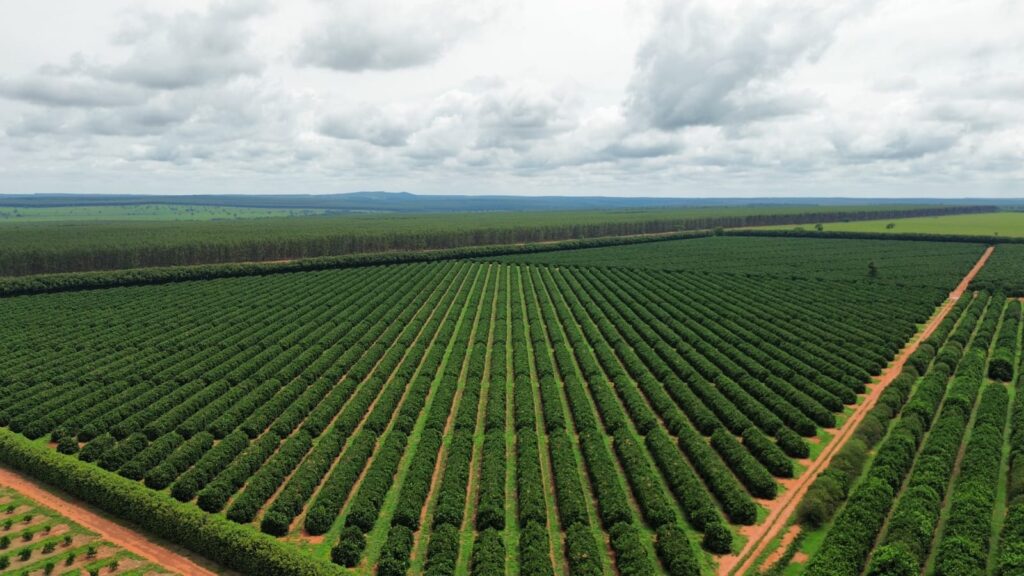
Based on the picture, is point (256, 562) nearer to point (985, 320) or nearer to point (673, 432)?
point (673, 432)

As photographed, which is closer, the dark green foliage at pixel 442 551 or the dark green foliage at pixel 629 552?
the dark green foliage at pixel 629 552

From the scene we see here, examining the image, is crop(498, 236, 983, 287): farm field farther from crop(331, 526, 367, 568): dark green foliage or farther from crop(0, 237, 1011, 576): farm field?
crop(331, 526, 367, 568): dark green foliage

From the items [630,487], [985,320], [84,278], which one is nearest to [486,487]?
[630,487]

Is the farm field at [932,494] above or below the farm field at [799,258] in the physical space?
below

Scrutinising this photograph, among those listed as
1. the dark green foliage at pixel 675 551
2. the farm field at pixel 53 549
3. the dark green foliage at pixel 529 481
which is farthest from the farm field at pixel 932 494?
the farm field at pixel 53 549

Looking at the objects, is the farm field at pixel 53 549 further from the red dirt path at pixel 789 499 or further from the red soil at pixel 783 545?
the red soil at pixel 783 545

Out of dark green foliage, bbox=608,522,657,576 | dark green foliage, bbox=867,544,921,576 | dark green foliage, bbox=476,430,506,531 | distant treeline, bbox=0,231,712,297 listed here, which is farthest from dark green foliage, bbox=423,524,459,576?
distant treeline, bbox=0,231,712,297
